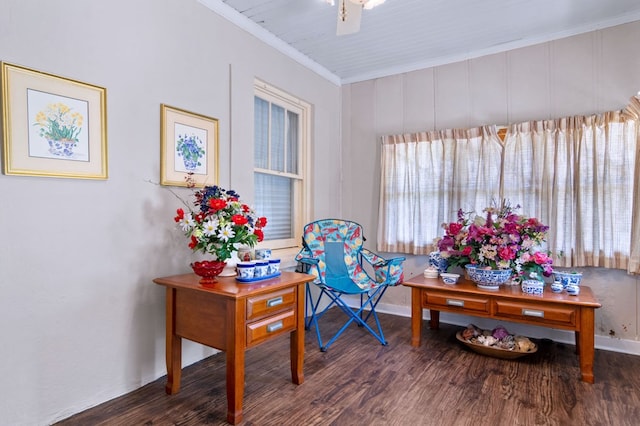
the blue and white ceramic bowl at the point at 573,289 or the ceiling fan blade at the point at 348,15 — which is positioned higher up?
the ceiling fan blade at the point at 348,15

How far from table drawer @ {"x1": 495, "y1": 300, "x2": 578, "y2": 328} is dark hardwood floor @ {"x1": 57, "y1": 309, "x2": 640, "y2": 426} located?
35cm

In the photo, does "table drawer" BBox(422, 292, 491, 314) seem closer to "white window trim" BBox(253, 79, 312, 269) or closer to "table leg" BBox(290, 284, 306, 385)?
"table leg" BBox(290, 284, 306, 385)

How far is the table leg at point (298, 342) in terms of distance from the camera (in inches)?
87.7

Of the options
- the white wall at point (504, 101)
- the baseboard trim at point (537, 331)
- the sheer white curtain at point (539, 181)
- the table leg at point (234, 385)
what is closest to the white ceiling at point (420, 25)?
the white wall at point (504, 101)

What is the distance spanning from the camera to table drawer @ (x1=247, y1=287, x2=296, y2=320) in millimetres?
1886

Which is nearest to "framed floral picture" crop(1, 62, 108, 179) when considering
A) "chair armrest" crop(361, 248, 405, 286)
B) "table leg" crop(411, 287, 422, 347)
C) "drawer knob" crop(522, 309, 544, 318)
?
"chair armrest" crop(361, 248, 405, 286)

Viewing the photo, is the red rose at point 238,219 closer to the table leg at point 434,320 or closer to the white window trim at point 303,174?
the white window trim at point 303,174

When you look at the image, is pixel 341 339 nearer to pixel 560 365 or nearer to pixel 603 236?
pixel 560 365

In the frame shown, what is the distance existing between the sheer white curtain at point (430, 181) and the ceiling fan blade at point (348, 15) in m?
1.73

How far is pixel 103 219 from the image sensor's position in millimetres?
2035

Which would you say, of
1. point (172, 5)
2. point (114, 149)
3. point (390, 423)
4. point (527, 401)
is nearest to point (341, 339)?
point (390, 423)

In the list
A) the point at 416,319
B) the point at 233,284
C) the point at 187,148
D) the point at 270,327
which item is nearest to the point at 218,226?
the point at 233,284

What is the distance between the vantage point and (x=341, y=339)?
10.2 ft

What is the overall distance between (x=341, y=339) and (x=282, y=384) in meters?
0.92
